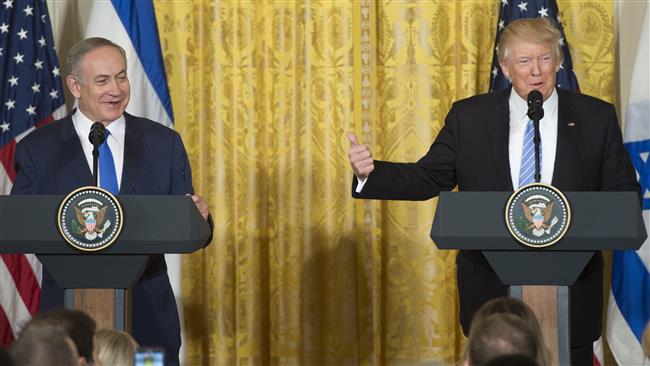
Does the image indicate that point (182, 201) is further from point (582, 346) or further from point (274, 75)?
point (274, 75)

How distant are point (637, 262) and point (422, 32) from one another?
1.88m

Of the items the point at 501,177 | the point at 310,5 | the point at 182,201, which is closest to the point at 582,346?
the point at 501,177

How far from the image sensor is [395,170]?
14.6ft

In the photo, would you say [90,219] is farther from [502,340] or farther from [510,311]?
[502,340]

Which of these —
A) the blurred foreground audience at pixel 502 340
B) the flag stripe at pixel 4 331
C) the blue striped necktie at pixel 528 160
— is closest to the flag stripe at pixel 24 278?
the flag stripe at pixel 4 331

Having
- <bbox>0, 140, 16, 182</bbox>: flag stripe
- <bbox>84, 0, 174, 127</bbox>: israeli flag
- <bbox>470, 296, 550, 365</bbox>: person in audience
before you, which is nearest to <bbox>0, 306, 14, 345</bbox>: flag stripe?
<bbox>0, 140, 16, 182</bbox>: flag stripe

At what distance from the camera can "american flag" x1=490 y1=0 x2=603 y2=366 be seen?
249 inches

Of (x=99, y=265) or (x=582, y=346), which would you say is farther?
(x=582, y=346)

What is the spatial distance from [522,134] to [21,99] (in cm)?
314

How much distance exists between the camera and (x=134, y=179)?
14.4 ft

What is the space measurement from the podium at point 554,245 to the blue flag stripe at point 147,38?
10.0 feet

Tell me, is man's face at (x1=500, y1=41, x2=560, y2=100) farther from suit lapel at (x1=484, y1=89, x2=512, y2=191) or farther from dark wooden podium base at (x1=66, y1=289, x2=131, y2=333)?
dark wooden podium base at (x1=66, y1=289, x2=131, y2=333)

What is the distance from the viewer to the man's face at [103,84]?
14.6ft

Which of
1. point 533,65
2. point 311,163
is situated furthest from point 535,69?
point 311,163
